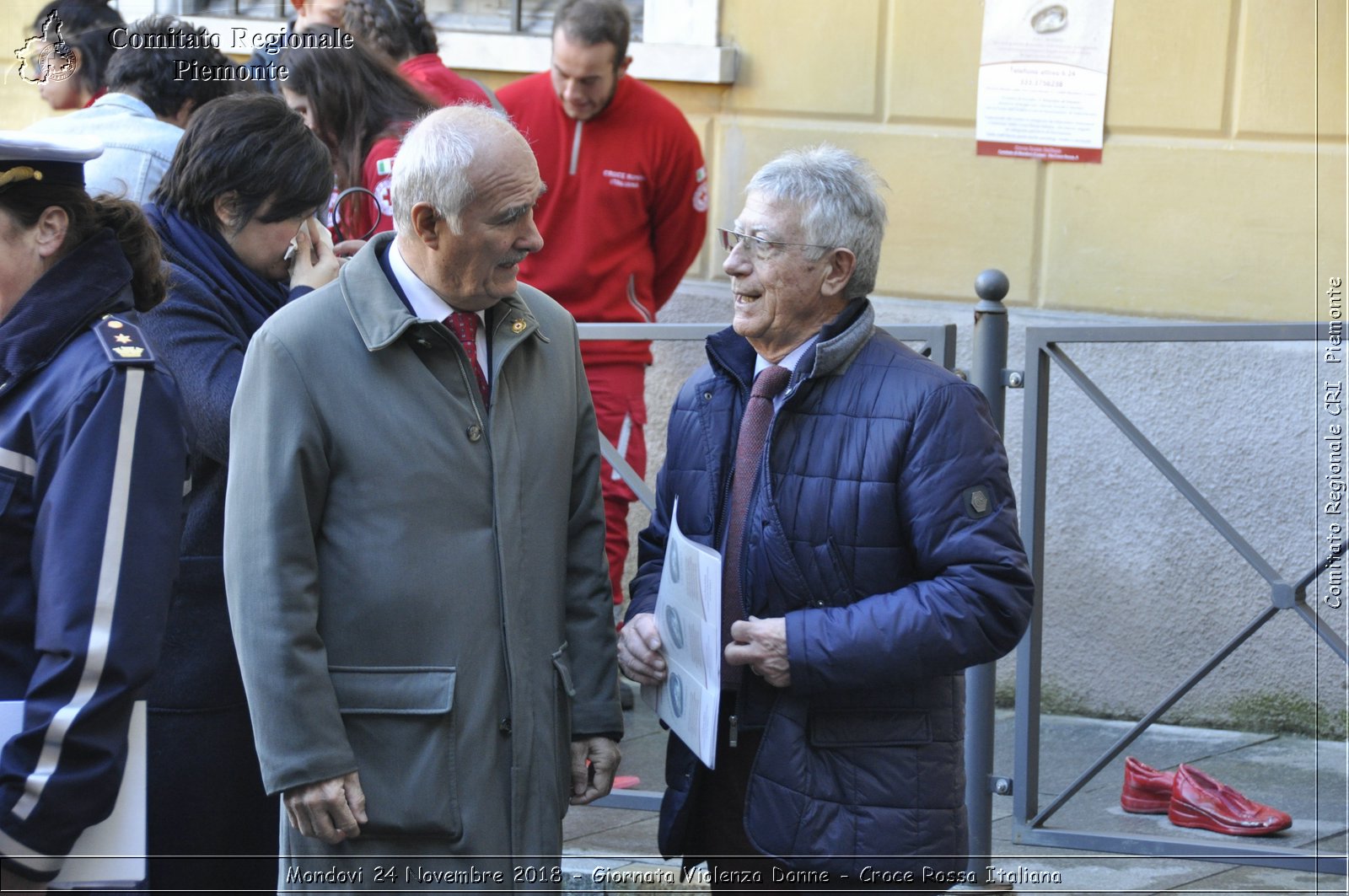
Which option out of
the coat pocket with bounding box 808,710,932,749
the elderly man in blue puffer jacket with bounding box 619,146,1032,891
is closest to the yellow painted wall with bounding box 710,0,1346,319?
the elderly man in blue puffer jacket with bounding box 619,146,1032,891

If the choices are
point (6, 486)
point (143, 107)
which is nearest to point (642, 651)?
point (6, 486)

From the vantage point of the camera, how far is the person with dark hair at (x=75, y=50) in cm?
509

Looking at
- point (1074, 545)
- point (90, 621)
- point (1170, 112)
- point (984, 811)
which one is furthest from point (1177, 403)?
point (90, 621)

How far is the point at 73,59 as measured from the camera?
16.9 feet

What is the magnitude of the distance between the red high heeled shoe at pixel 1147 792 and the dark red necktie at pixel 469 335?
2942 mm

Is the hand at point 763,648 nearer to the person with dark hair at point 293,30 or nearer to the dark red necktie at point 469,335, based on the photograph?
the dark red necktie at point 469,335

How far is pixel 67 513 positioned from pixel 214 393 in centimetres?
71

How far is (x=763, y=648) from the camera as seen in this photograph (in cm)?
254

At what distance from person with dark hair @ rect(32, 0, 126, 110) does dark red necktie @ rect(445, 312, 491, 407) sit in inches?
119

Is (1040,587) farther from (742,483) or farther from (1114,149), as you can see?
(1114,149)

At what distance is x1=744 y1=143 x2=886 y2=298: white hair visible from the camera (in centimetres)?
265

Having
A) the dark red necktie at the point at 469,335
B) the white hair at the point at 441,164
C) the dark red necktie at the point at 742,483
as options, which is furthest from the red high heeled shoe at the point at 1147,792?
the white hair at the point at 441,164

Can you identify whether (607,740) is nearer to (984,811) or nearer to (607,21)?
(984,811)

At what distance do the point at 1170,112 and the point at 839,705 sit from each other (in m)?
3.63
